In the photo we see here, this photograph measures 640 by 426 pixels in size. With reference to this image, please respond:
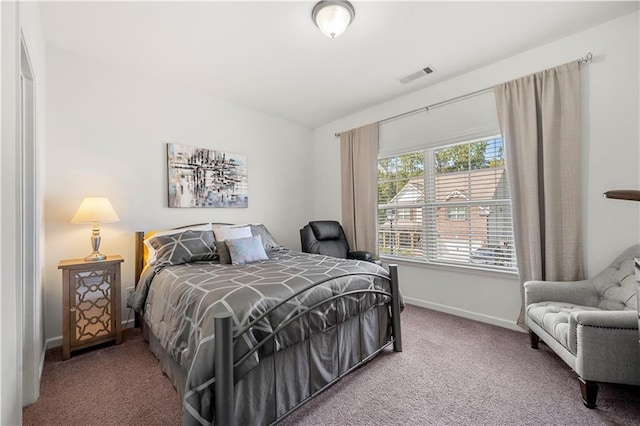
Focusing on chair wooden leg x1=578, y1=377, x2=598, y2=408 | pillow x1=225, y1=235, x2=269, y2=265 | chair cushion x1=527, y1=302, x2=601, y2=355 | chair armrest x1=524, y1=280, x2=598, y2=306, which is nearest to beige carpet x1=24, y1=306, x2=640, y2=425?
chair wooden leg x1=578, y1=377, x2=598, y2=408

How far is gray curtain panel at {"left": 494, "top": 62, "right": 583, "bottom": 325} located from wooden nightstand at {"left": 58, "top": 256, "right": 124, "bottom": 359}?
3.64 meters

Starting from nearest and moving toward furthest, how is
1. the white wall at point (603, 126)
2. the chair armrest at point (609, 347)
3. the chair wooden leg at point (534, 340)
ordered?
the chair armrest at point (609, 347) → the white wall at point (603, 126) → the chair wooden leg at point (534, 340)

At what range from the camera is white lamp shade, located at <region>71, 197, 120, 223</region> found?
2.26 metres

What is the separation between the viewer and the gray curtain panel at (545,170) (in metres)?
2.28

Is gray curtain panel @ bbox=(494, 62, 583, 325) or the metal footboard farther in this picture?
gray curtain panel @ bbox=(494, 62, 583, 325)

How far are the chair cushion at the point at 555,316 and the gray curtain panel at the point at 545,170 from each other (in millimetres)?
364

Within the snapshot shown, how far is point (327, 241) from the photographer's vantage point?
371 cm

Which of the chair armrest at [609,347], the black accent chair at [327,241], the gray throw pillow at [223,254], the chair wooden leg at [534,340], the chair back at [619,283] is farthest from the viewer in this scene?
the black accent chair at [327,241]

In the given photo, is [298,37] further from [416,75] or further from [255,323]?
[255,323]

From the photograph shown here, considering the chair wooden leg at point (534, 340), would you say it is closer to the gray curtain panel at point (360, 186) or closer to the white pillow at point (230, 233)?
the gray curtain panel at point (360, 186)

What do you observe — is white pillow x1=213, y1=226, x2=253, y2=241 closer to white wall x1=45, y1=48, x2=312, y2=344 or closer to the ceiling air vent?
white wall x1=45, y1=48, x2=312, y2=344

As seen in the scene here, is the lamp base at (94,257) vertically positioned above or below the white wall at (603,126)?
below

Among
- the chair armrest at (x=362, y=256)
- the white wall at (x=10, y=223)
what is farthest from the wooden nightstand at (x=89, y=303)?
the chair armrest at (x=362, y=256)

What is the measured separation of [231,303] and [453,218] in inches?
104
